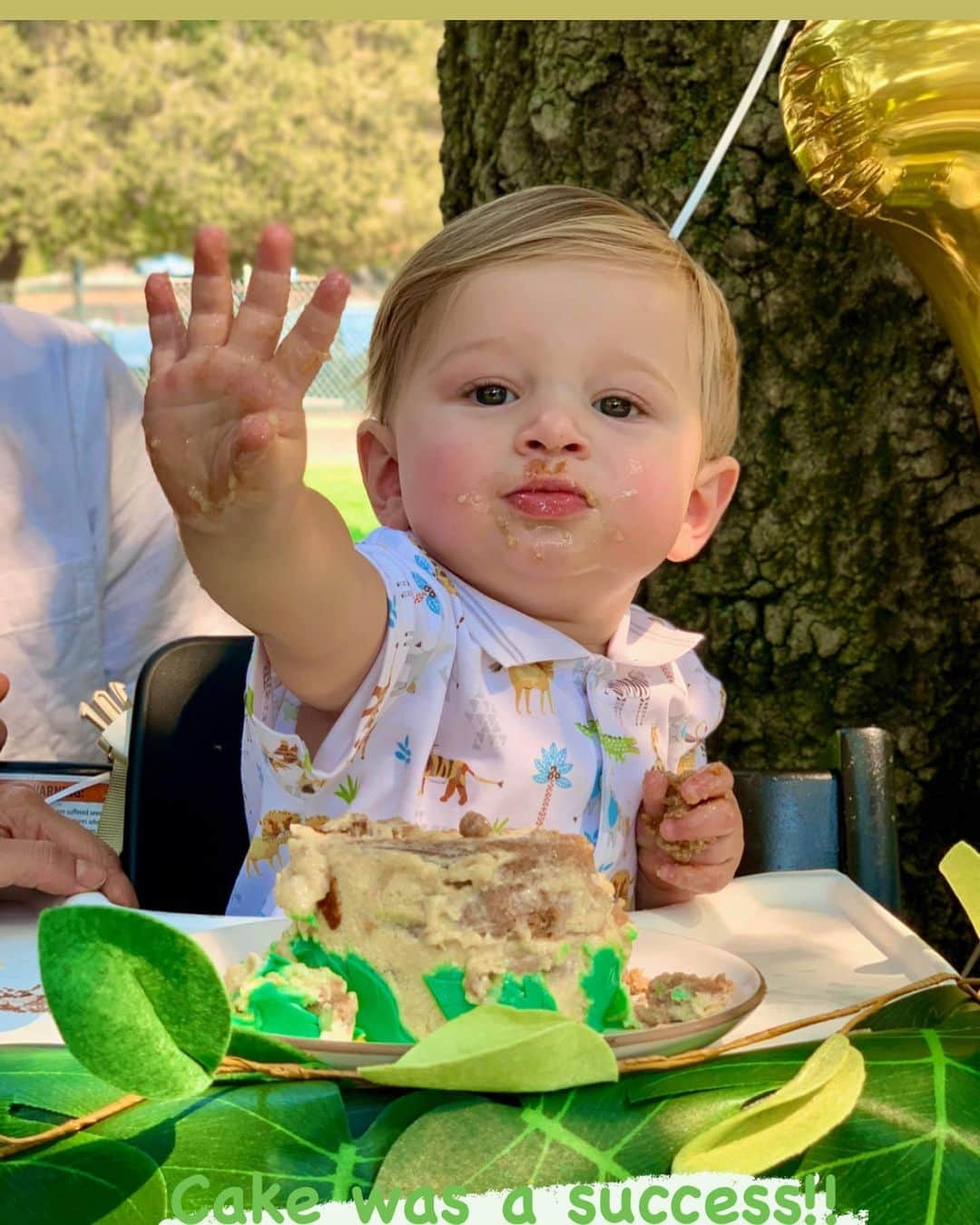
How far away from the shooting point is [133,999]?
0.57 metres

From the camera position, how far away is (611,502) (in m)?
1.14

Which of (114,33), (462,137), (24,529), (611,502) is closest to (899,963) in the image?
(611,502)

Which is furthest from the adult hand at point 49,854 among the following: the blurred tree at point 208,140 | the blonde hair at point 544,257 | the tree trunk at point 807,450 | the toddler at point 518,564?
the blurred tree at point 208,140

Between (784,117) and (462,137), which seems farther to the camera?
(462,137)

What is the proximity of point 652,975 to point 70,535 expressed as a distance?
3.64 feet

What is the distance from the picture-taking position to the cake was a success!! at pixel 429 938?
719mm

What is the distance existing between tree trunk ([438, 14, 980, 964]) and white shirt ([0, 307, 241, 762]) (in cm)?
57

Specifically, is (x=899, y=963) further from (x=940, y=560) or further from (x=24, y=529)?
(x=24, y=529)

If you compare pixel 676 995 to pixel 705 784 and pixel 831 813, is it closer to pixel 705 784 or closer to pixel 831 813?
pixel 705 784

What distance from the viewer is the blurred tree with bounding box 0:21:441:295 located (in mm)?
17922

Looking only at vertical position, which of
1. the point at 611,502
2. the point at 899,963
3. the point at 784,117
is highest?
the point at 784,117

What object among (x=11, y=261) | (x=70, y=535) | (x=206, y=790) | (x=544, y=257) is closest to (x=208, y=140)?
(x=11, y=261)

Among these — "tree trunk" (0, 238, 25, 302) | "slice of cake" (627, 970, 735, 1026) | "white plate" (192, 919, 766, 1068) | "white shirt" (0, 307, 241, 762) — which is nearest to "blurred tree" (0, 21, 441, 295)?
"tree trunk" (0, 238, 25, 302)

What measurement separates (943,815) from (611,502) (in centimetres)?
75
